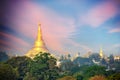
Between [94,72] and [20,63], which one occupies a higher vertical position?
[20,63]

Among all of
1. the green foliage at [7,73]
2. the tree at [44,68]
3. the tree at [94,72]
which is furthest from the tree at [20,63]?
the tree at [94,72]

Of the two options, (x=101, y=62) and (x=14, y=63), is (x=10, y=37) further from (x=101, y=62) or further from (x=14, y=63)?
(x=101, y=62)

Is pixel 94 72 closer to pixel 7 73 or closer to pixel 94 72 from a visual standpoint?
pixel 94 72

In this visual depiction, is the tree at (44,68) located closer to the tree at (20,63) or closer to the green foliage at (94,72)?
the tree at (20,63)

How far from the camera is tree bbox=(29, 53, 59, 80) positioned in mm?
7928

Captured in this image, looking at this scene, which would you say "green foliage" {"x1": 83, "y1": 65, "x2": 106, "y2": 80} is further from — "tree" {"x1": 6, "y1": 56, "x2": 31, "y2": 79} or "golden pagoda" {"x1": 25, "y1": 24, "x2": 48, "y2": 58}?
"golden pagoda" {"x1": 25, "y1": 24, "x2": 48, "y2": 58}

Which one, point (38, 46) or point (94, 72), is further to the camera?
point (38, 46)

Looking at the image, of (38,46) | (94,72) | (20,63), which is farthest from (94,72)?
(38,46)


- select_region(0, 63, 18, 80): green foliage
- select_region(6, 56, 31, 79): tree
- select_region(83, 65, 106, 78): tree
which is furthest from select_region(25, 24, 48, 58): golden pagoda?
select_region(83, 65, 106, 78): tree

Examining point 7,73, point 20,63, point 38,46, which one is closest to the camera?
point 7,73

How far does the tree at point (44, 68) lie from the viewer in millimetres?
7928

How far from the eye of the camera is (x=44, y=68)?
27.6ft

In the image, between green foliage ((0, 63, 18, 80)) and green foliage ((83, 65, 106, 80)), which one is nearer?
green foliage ((0, 63, 18, 80))

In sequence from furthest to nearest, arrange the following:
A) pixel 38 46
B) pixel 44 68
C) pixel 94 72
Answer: pixel 38 46 < pixel 44 68 < pixel 94 72
